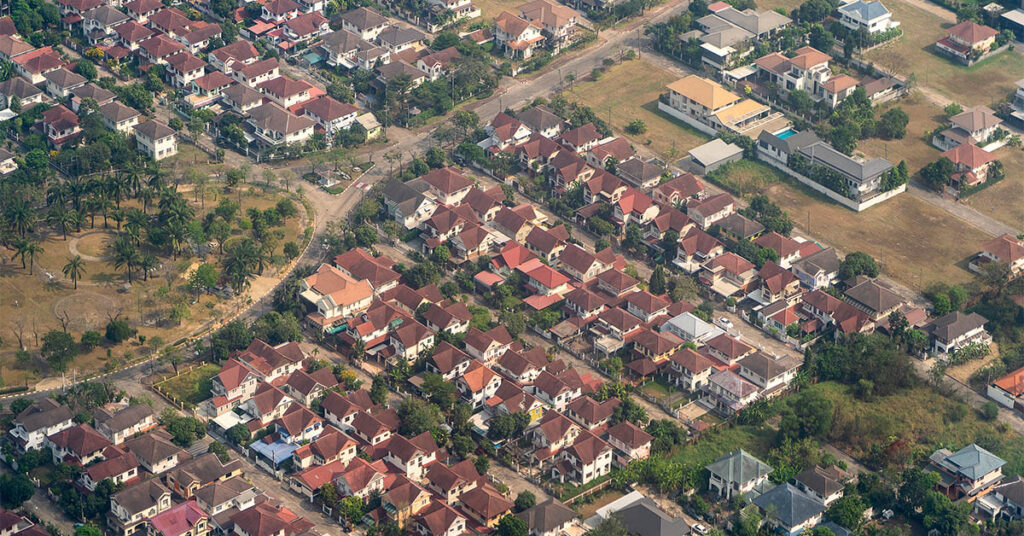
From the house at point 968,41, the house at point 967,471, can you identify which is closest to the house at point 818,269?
the house at point 967,471

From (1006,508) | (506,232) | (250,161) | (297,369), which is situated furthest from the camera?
(250,161)

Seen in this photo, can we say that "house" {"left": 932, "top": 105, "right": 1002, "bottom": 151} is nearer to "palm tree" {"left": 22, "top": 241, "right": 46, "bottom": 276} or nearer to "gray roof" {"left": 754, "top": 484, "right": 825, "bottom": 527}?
"gray roof" {"left": 754, "top": 484, "right": 825, "bottom": 527}

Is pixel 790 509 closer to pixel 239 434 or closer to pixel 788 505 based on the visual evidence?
pixel 788 505

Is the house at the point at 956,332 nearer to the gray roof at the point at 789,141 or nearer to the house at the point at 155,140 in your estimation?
the gray roof at the point at 789,141

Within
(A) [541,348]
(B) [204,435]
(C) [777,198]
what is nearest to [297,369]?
(B) [204,435]

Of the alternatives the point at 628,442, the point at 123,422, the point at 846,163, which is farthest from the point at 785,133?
the point at 123,422

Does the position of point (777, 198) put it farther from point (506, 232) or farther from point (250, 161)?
point (250, 161)
